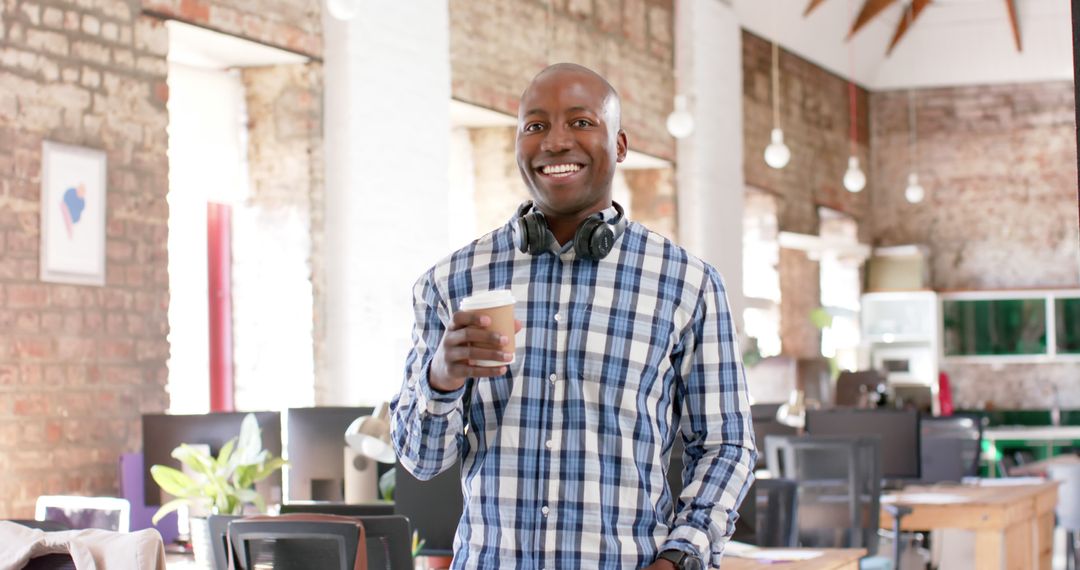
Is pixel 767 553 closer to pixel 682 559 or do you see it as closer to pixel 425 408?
pixel 682 559

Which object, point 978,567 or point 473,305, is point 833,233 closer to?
point 978,567

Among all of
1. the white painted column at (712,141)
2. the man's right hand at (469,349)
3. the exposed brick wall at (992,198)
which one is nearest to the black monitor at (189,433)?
the man's right hand at (469,349)

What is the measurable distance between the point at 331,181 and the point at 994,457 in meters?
6.80

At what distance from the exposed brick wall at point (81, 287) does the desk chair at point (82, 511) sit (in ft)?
4.31

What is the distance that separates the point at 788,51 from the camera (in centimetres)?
1429

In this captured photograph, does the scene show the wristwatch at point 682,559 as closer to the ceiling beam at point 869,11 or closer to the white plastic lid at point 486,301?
the white plastic lid at point 486,301

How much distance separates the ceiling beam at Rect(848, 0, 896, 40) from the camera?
14.3m

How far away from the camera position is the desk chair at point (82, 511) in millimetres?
4547

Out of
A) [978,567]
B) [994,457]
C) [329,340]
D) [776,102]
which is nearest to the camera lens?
[978,567]

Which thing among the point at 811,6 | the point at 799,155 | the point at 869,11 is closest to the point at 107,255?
the point at 811,6

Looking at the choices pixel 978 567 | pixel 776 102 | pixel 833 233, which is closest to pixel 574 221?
pixel 978 567

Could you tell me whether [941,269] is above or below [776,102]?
below

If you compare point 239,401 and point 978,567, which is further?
point 239,401

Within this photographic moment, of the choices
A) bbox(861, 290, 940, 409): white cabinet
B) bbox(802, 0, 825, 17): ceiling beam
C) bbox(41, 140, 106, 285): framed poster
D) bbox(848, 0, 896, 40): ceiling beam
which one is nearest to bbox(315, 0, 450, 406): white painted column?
bbox(41, 140, 106, 285): framed poster
